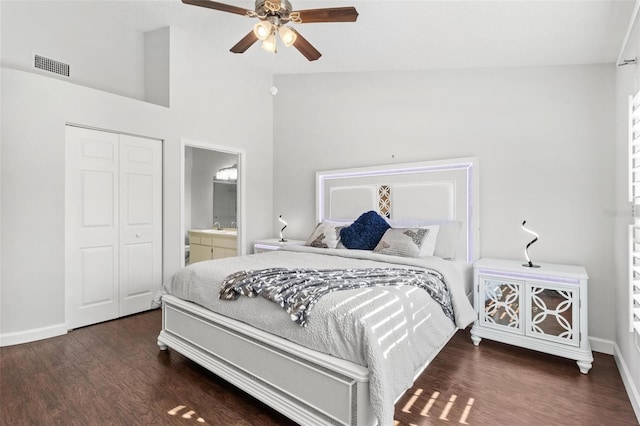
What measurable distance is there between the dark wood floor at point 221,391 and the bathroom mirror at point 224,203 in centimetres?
352

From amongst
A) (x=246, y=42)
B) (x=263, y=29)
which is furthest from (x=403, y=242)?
(x=246, y=42)

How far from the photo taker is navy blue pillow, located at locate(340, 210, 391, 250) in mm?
3414

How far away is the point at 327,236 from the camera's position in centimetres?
366

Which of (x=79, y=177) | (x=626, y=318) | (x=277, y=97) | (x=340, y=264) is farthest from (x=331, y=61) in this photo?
(x=626, y=318)

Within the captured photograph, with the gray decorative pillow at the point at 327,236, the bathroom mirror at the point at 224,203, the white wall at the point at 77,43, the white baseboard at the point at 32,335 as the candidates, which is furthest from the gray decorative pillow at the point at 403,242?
the bathroom mirror at the point at 224,203

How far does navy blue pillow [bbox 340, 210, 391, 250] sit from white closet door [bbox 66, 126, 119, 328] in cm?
246

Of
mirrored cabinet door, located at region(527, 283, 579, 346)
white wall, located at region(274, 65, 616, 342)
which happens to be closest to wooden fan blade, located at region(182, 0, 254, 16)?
white wall, located at region(274, 65, 616, 342)

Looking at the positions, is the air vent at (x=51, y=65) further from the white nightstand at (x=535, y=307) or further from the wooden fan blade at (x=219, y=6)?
the white nightstand at (x=535, y=307)

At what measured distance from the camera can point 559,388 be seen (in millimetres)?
2174

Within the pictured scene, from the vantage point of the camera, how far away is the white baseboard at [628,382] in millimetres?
1895

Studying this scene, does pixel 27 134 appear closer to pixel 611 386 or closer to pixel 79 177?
pixel 79 177

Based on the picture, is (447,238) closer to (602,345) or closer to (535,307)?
(535,307)

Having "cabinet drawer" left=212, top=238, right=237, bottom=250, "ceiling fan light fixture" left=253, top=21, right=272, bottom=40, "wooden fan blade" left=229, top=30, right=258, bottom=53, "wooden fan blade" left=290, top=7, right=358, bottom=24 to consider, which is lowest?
"cabinet drawer" left=212, top=238, right=237, bottom=250

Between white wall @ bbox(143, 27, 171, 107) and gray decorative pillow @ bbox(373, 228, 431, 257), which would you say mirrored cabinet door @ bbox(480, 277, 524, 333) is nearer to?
gray decorative pillow @ bbox(373, 228, 431, 257)
